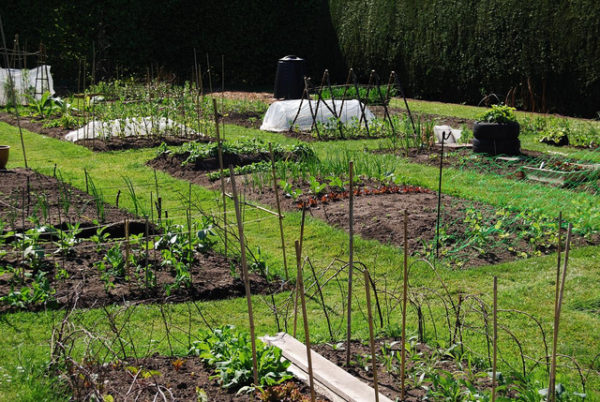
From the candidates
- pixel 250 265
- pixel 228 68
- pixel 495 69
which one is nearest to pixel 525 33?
pixel 495 69

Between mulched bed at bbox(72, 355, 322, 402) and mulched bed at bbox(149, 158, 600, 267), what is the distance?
2449 millimetres

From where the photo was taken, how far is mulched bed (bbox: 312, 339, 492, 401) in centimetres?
338

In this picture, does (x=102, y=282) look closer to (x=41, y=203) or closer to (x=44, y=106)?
(x=41, y=203)

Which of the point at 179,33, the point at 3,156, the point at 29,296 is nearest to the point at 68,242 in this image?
the point at 29,296

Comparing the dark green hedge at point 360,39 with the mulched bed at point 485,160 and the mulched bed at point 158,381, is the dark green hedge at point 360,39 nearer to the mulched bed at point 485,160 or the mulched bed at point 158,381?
the mulched bed at point 485,160

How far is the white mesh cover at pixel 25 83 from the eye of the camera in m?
14.2

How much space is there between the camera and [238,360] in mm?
3486

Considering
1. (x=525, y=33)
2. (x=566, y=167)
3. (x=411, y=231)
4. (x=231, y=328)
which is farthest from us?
(x=525, y=33)

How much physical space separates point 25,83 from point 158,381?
12.5m

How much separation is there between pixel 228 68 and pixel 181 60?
4.38 feet

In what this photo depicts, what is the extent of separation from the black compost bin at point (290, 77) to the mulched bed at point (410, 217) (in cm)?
860

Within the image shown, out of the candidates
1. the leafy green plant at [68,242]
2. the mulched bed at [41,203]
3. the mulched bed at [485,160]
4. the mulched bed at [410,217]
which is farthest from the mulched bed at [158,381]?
the mulched bed at [485,160]

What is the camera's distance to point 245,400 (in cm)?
331

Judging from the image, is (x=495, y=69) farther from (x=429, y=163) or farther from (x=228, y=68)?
(x=228, y=68)
